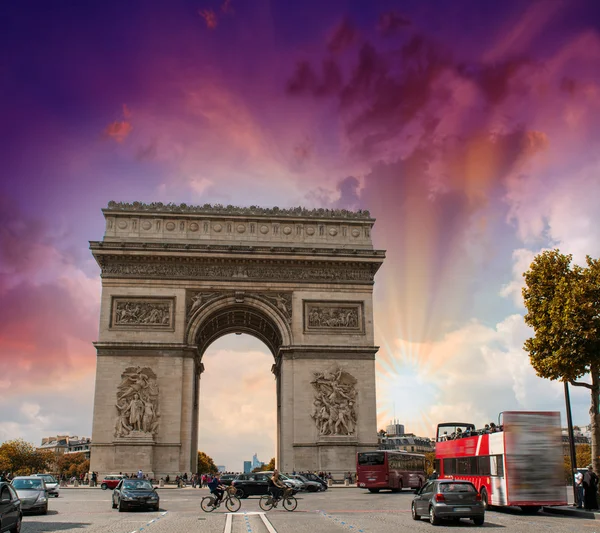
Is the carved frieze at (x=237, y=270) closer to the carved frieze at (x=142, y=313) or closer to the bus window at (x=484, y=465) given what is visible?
the carved frieze at (x=142, y=313)

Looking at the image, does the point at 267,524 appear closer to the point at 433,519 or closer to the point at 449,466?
the point at 433,519

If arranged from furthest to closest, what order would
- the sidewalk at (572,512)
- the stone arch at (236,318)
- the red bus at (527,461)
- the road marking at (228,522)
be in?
the stone arch at (236,318), the red bus at (527,461), the sidewalk at (572,512), the road marking at (228,522)

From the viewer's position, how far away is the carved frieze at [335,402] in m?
45.5

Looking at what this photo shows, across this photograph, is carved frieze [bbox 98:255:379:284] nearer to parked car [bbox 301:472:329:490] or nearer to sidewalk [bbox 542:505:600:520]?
parked car [bbox 301:472:329:490]

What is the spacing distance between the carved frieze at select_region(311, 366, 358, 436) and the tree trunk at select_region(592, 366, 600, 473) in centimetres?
2225

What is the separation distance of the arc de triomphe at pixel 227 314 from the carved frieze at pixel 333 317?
0.07 metres

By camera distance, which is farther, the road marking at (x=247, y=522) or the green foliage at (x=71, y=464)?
the green foliage at (x=71, y=464)

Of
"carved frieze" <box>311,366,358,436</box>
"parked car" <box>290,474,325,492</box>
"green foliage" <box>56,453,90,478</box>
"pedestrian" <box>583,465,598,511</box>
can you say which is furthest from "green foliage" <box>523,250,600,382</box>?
"green foliage" <box>56,453,90,478</box>

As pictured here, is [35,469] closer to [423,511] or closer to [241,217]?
[241,217]

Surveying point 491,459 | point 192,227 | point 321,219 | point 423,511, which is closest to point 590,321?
point 491,459

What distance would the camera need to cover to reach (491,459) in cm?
2456

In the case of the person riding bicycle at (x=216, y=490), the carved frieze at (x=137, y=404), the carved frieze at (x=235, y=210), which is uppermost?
the carved frieze at (x=235, y=210)

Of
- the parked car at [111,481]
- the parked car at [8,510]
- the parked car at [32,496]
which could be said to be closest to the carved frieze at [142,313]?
the parked car at [111,481]

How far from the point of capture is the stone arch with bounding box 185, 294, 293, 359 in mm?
47094
